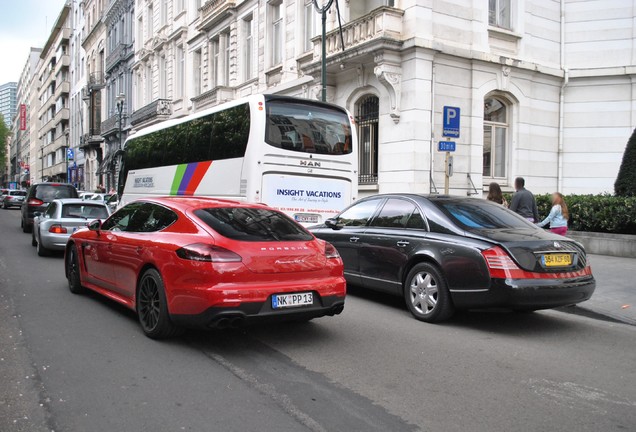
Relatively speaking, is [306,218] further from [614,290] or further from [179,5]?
[179,5]

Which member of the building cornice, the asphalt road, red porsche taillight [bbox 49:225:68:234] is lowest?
the asphalt road

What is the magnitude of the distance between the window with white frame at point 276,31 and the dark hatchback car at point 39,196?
31.9ft

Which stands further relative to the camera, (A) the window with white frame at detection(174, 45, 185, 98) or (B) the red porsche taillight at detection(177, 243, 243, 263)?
(A) the window with white frame at detection(174, 45, 185, 98)

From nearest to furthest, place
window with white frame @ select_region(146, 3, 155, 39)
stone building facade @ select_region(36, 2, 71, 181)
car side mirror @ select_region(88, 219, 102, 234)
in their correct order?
car side mirror @ select_region(88, 219, 102, 234), window with white frame @ select_region(146, 3, 155, 39), stone building facade @ select_region(36, 2, 71, 181)

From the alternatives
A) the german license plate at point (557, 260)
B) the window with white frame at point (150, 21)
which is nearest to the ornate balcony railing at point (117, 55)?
the window with white frame at point (150, 21)

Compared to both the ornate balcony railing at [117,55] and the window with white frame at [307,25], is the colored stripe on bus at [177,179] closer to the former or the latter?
the window with white frame at [307,25]

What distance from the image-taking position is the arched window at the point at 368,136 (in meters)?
18.2

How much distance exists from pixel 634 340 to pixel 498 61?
1321 centimetres

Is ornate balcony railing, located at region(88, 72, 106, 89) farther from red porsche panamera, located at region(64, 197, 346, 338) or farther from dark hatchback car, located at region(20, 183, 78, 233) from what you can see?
red porsche panamera, located at region(64, 197, 346, 338)

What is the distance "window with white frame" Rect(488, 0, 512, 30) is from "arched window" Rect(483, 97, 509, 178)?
8.13 feet

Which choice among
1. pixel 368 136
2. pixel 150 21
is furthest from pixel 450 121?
pixel 150 21

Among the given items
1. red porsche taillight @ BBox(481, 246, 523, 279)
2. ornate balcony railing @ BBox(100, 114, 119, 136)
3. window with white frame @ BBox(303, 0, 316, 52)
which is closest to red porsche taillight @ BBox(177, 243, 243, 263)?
red porsche taillight @ BBox(481, 246, 523, 279)

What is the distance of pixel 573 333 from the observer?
660 centimetres

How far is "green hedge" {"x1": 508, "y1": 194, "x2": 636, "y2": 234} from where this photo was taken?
12524 millimetres
